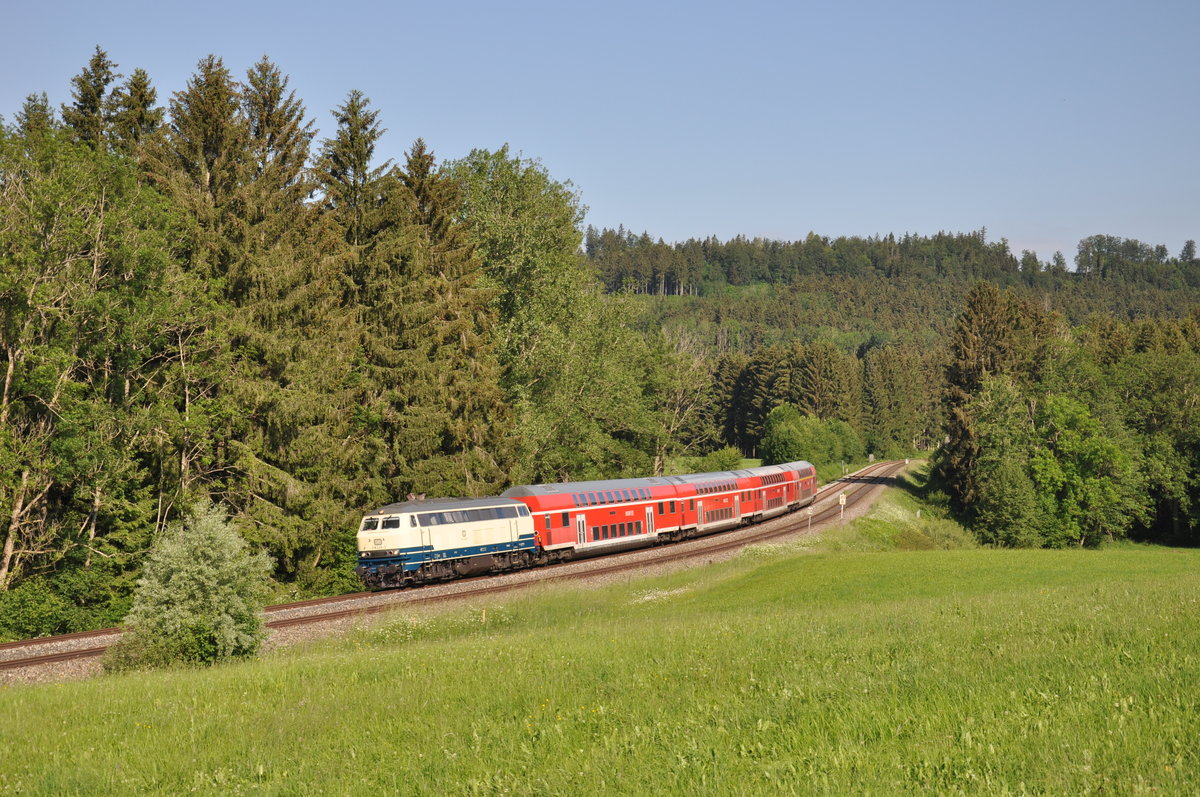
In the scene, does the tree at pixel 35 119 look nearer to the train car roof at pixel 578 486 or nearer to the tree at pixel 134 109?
the tree at pixel 134 109

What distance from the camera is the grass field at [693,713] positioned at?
805 cm

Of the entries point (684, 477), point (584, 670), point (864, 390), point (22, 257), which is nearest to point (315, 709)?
point (584, 670)

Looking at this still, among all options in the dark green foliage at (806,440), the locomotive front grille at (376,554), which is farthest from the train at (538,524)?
the dark green foliage at (806,440)

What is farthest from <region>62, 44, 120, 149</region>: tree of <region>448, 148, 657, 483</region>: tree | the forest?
<region>448, 148, 657, 483</region>: tree

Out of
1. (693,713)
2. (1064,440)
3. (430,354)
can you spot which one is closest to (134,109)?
(430,354)

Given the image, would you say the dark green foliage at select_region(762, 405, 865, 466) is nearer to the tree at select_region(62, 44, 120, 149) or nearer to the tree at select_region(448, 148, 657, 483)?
the tree at select_region(448, 148, 657, 483)

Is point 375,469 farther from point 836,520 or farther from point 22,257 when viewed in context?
point 836,520

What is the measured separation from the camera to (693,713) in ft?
35.4

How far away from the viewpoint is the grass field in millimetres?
8055

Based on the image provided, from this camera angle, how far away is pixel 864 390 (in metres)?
163

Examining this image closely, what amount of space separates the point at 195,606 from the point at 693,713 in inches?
650

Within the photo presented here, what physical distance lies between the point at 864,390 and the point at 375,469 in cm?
13343

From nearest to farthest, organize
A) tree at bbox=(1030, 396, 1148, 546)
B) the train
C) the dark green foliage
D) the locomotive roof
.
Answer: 1. the train
2. the locomotive roof
3. tree at bbox=(1030, 396, 1148, 546)
4. the dark green foliage

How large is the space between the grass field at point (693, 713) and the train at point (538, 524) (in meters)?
16.2
